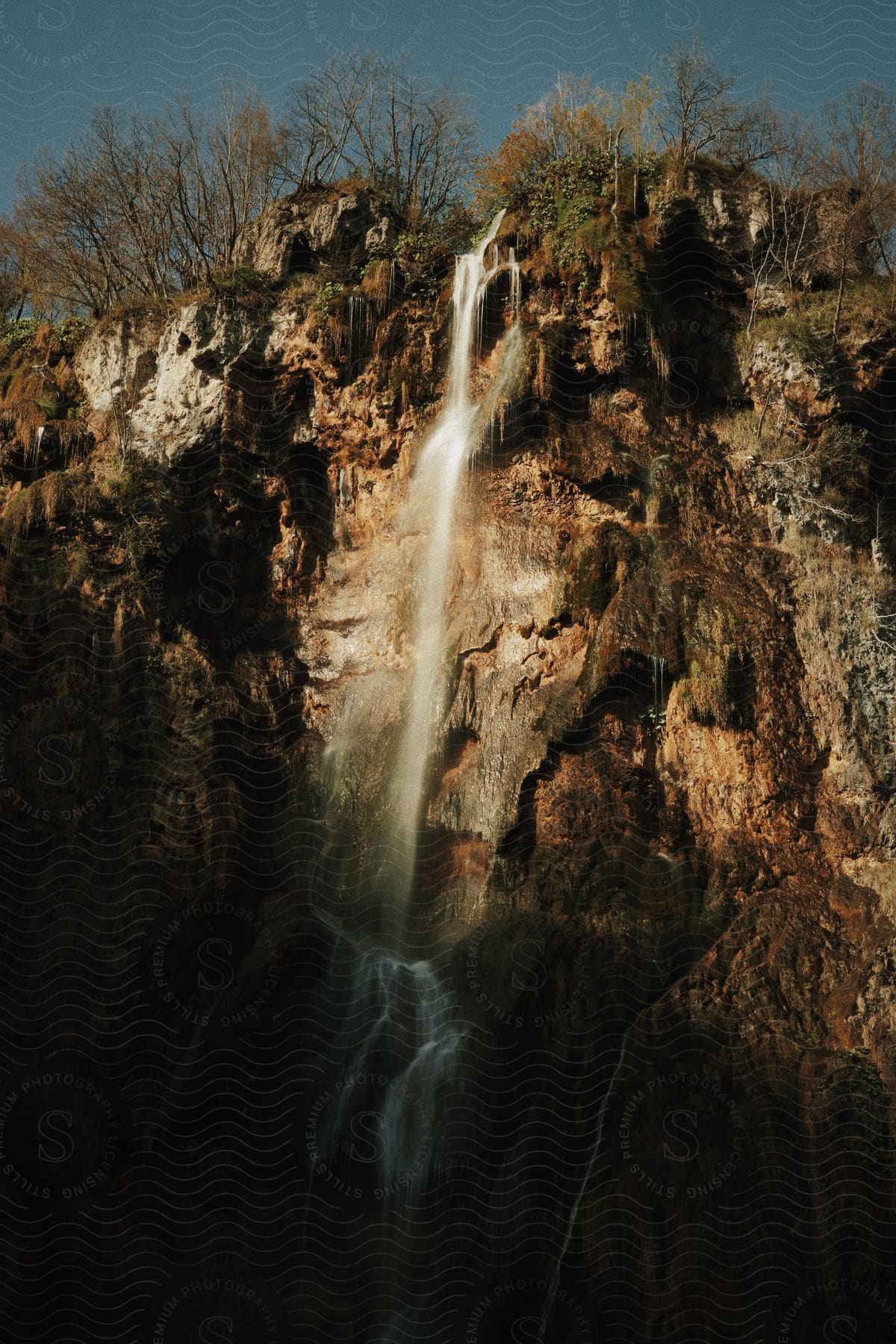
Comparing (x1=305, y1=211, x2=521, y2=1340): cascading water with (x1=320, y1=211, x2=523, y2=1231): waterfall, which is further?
(x1=320, y1=211, x2=523, y2=1231): waterfall

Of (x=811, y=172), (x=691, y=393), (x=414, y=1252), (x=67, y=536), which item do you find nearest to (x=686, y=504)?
(x=691, y=393)

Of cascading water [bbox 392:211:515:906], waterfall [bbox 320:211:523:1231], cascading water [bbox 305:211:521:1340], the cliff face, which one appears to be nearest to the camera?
the cliff face

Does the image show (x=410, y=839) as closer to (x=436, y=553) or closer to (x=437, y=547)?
(x=436, y=553)

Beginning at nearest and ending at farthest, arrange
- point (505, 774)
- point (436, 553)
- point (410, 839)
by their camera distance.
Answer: point (505, 774) < point (410, 839) < point (436, 553)

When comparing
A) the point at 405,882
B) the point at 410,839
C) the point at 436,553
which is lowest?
the point at 405,882

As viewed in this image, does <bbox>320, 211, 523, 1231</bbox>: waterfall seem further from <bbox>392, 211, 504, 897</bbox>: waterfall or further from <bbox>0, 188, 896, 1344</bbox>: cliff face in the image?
<bbox>0, 188, 896, 1344</bbox>: cliff face

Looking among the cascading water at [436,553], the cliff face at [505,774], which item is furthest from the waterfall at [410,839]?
the cliff face at [505,774]

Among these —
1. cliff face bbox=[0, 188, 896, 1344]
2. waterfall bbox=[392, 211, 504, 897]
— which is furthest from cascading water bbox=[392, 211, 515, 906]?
cliff face bbox=[0, 188, 896, 1344]

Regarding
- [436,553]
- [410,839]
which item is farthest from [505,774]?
[436,553]

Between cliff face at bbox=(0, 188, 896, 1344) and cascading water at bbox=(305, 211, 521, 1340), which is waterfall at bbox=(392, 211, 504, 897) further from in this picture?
cliff face at bbox=(0, 188, 896, 1344)

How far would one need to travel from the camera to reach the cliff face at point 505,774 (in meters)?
13.6

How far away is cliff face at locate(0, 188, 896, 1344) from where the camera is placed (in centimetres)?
Answer: 1360

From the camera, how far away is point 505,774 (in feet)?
54.5

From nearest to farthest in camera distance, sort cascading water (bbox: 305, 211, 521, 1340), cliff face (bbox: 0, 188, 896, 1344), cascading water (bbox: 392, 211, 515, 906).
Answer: cliff face (bbox: 0, 188, 896, 1344), cascading water (bbox: 305, 211, 521, 1340), cascading water (bbox: 392, 211, 515, 906)
